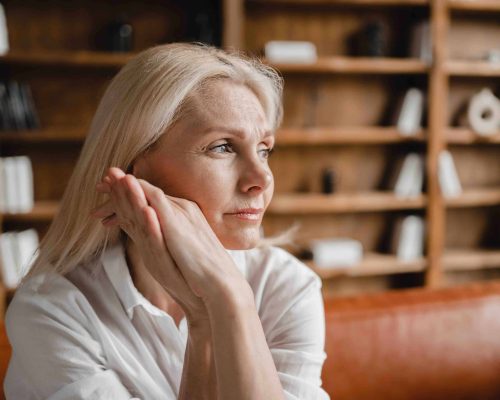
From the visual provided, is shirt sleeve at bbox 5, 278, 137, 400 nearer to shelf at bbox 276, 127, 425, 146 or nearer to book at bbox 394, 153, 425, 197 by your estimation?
shelf at bbox 276, 127, 425, 146

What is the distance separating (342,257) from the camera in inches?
150

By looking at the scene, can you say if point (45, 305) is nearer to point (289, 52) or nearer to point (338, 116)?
point (289, 52)

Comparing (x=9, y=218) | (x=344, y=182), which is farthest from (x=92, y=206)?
(x=344, y=182)

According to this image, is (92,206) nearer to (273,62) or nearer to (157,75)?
(157,75)

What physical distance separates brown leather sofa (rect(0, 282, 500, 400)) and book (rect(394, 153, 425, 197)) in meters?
2.29

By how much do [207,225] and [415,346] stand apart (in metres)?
0.73

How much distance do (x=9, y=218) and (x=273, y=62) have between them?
1762 millimetres

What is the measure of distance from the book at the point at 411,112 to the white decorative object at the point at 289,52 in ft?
2.24

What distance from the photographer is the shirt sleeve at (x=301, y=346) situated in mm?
1175

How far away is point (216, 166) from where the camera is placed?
3.75 feet

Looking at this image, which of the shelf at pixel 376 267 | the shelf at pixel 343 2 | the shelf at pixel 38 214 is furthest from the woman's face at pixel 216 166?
the shelf at pixel 343 2

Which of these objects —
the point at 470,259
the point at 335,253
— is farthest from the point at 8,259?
the point at 470,259

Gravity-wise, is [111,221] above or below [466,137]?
above

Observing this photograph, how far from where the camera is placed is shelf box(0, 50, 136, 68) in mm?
3236
